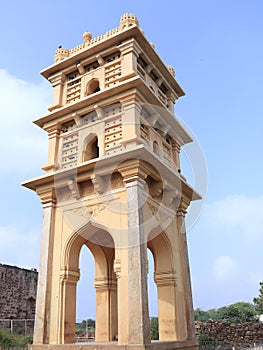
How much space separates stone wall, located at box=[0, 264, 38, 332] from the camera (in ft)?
72.0

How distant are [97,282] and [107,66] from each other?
782 cm

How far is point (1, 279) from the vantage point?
72.8ft

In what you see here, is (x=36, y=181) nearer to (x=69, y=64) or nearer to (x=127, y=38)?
(x=69, y=64)

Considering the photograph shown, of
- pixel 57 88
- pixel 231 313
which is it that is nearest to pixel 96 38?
pixel 57 88

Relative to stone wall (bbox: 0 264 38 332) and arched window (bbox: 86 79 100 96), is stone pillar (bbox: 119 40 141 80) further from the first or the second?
stone wall (bbox: 0 264 38 332)

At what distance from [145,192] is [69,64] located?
6299 millimetres

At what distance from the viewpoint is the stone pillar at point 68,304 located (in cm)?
1009

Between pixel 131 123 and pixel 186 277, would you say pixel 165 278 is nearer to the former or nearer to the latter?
pixel 186 277

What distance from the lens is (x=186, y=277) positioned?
11781 mm

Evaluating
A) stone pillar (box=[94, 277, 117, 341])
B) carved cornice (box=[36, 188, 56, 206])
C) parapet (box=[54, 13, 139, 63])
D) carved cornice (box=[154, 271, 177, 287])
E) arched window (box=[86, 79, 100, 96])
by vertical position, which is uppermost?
parapet (box=[54, 13, 139, 63])

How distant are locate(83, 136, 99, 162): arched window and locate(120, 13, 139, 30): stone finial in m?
4.14

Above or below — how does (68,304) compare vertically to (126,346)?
above

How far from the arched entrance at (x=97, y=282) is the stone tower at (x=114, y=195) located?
3 centimetres

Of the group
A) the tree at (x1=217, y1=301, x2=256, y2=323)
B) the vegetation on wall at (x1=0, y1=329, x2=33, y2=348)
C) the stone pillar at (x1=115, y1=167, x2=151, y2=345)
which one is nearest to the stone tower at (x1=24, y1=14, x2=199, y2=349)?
the stone pillar at (x1=115, y1=167, x2=151, y2=345)
